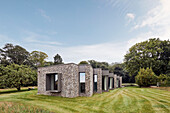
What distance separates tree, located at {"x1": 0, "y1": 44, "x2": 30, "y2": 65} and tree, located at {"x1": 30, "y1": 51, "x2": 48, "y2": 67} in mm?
2562

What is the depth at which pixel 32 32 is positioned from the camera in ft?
69.1

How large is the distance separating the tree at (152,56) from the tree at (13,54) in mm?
38948

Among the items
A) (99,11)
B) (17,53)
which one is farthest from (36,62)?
(99,11)

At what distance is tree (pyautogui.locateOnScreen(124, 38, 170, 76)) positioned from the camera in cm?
2752

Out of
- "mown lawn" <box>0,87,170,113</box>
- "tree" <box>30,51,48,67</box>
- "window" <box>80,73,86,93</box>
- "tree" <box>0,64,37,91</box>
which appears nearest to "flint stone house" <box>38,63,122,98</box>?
"window" <box>80,73,86,93</box>

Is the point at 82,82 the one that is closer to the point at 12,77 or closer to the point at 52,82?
the point at 52,82

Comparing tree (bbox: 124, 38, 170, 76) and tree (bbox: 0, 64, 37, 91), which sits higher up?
tree (bbox: 124, 38, 170, 76)

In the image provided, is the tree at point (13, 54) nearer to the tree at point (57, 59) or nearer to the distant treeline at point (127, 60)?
the distant treeline at point (127, 60)

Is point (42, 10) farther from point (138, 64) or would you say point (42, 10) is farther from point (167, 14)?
point (138, 64)

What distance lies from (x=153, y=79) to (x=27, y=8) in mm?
29224

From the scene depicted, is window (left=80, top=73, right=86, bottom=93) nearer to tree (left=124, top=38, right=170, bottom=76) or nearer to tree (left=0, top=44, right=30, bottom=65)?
tree (left=124, top=38, right=170, bottom=76)

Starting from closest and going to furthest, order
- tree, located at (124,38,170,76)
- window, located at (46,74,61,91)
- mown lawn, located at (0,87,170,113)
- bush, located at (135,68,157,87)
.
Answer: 1. mown lawn, located at (0,87,170,113)
2. window, located at (46,74,61,91)
3. bush, located at (135,68,157,87)
4. tree, located at (124,38,170,76)

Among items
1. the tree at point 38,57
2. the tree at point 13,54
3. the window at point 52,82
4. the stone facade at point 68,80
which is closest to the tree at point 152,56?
the stone facade at point 68,80

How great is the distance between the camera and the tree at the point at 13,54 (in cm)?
3622
